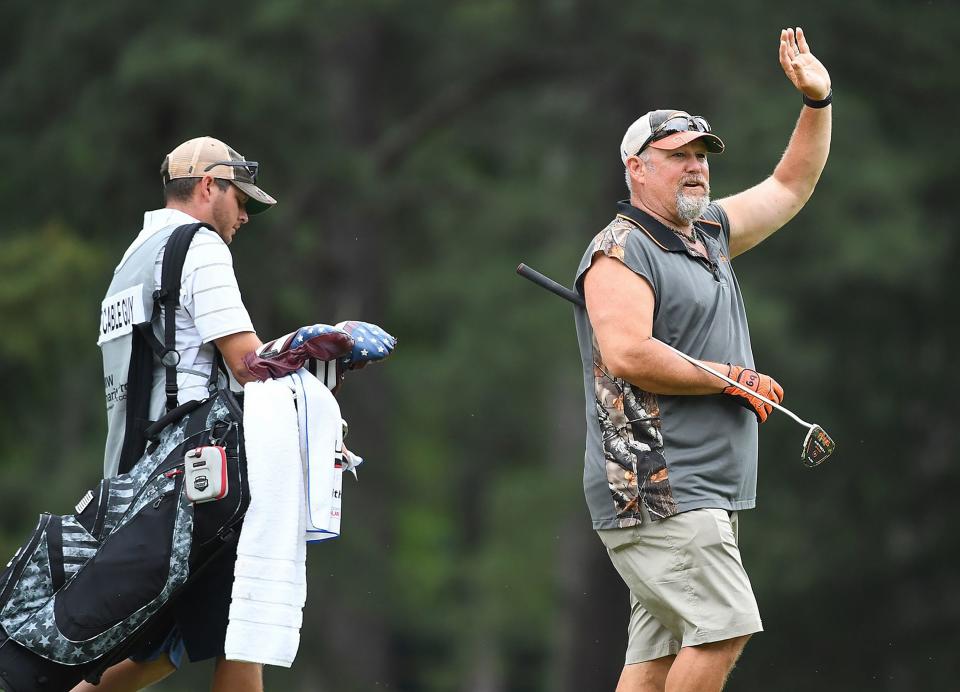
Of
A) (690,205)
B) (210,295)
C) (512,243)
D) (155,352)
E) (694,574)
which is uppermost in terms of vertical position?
(512,243)

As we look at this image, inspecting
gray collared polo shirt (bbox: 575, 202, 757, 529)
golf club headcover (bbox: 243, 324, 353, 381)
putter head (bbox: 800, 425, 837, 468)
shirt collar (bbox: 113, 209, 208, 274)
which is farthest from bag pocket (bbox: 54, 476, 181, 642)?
putter head (bbox: 800, 425, 837, 468)

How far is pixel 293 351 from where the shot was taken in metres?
4.53

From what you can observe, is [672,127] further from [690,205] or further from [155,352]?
[155,352]

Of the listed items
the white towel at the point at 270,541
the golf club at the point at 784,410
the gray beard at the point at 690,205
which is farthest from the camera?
the gray beard at the point at 690,205

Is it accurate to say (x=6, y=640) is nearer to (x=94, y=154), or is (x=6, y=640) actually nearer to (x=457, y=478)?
(x=94, y=154)

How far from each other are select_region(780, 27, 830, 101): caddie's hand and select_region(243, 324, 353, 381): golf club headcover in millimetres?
1731

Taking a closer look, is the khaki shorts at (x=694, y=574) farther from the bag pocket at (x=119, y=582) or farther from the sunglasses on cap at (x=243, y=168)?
the sunglasses on cap at (x=243, y=168)

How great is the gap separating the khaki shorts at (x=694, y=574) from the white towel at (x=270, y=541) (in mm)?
954

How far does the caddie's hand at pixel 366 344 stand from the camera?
460 cm

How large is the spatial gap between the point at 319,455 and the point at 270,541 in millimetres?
284

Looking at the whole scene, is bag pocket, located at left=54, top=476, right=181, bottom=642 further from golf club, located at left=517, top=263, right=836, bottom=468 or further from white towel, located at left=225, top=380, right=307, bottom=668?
golf club, located at left=517, top=263, right=836, bottom=468

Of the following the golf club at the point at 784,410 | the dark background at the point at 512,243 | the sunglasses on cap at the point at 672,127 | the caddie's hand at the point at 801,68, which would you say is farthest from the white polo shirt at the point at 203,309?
the dark background at the point at 512,243

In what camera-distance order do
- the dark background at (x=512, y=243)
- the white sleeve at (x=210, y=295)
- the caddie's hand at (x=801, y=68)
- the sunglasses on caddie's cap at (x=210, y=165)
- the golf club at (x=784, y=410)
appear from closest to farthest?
the golf club at (x=784, y=410) < the white sleeve at (x=210, y=295) < the sunglasses on caddie's cap at (x=210, y=165) < the caddie's hand at (x=801, y=68) < the dark background at (x=512, y=243)

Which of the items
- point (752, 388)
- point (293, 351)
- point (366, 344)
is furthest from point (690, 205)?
point (293, 351)
